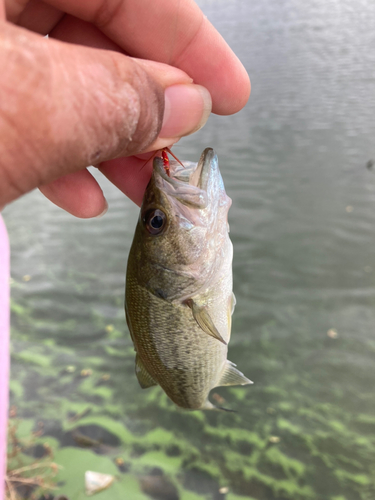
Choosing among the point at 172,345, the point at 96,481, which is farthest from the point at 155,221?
the point at 96,481

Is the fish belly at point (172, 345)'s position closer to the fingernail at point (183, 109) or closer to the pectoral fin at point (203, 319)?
the pectoral fin at point (203, 319)

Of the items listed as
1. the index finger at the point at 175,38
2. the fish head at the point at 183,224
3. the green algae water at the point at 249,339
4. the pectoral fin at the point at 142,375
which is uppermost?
the index finger at the point at 175,38

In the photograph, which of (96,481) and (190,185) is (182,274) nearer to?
(190,185)

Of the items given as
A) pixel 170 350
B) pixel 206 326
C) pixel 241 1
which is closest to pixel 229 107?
pixel 206 326

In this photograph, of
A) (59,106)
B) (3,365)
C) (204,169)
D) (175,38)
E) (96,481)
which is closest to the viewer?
(59,106)

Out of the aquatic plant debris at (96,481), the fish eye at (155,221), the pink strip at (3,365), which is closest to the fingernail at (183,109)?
the fish eye at (155,221)

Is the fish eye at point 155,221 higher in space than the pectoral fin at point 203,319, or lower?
higher

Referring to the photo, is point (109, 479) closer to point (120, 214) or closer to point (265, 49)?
point (120, 214)
